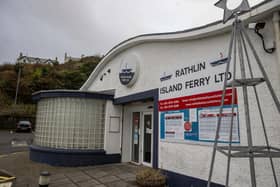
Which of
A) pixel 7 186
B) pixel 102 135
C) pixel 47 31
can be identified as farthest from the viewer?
pixel 47 31

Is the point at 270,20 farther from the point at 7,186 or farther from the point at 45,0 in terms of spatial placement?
the point at 45,0

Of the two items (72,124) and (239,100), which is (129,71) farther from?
(239,100)

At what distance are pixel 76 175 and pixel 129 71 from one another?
15.6ft

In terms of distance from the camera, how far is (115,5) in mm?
9727

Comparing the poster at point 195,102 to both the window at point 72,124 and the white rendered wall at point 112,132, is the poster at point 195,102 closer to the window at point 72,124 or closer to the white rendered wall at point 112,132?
the white rendered wall at point 112,132

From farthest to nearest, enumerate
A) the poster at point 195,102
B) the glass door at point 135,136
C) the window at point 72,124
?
the glass door at point 135,136 < the window at point 72,124 < the poster at point 195,102

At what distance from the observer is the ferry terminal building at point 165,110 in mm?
3940

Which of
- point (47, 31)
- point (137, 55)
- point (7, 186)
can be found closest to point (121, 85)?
point (137, 55)

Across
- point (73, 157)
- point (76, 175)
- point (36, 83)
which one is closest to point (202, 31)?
point (76, 175)

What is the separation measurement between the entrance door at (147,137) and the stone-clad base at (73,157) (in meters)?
1.67

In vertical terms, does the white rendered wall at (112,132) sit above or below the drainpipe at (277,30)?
below

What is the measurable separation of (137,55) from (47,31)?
34.8 ft

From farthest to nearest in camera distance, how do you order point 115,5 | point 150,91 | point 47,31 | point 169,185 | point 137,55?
point 47,31 < point 115,5 < point 137,55 < point 150,91 < point 169,185

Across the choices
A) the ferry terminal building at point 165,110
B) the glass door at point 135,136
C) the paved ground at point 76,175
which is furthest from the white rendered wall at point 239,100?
the paved ground at point 76,175
